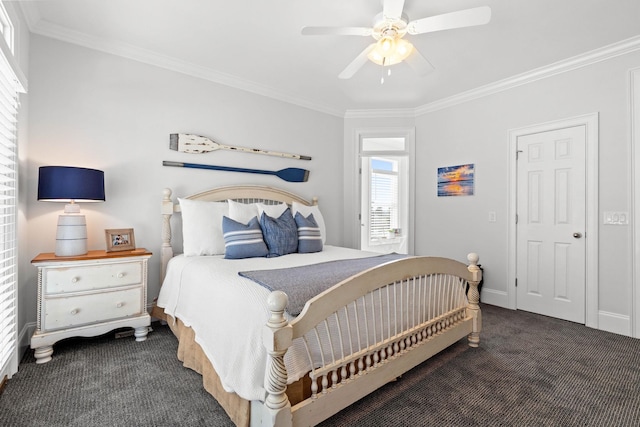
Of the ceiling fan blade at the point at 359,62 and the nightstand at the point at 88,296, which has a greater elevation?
the ceiling fan blade at the point at 359,62

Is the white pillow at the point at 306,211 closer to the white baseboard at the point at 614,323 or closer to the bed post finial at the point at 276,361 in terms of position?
the bed post finial at the point at 276,361

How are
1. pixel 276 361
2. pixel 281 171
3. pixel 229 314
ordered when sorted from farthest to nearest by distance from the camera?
pixel 281 171
pixel 229 314
pixel 276 361

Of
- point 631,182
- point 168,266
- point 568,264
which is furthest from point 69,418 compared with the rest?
point 631,182

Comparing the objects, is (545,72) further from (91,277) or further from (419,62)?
(91,277)

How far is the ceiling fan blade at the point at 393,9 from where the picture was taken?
1953 mm

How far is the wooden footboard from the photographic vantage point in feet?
4.32

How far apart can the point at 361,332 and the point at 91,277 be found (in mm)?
2062

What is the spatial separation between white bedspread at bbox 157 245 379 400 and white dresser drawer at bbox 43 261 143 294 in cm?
31

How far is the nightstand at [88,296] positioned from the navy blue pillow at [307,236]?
4.35ft

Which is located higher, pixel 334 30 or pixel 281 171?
pixel 334 30

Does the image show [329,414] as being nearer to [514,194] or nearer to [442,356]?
[442,356]

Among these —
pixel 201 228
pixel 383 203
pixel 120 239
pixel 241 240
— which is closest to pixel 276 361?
pixel 241 240

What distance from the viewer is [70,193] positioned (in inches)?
91.4

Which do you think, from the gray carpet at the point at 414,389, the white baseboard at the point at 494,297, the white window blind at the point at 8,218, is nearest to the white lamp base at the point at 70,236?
the white window blind at the point at 8,218
